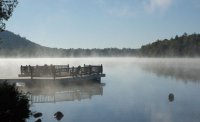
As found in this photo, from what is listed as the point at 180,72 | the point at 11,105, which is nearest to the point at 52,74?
the point at 11,105

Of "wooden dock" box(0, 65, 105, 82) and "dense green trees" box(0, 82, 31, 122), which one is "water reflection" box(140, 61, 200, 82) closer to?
"wooden dock" box(0, 65, 105, 82)

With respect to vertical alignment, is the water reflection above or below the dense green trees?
below

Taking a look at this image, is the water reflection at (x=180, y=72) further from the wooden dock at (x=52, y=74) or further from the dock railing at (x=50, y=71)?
the dock railing at (x=50, y=71)

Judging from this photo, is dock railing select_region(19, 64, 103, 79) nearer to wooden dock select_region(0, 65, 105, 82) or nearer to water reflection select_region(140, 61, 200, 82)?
wooden dock select_region(0, 65, 105, 82)

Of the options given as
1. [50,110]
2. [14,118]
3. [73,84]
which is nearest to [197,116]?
[50,110]

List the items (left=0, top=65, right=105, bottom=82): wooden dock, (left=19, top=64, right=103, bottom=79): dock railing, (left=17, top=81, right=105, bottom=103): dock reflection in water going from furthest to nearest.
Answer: (left=19, top=64, right=103, bottom=79): dock railing
(left=0, top=65, right=105, bottom=82): wooden dock
(left=17, top=81, right=105, bottom=103): dock reflection in water

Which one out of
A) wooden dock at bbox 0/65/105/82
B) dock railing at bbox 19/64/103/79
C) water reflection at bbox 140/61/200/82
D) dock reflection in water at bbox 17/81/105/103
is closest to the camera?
dock reflection in water at bbox 17/81/105/103

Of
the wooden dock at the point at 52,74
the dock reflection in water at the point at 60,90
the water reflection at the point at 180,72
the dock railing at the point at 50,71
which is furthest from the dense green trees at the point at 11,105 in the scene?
the water reflection at the point at 180,72

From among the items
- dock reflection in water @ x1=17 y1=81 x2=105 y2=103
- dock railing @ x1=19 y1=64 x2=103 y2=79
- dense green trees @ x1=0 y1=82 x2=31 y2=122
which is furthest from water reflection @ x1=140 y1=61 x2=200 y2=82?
dense green trees @ x1=0 y1=82 x2=31 y2=122

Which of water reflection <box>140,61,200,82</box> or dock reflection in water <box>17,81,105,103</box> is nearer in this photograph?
dock reflection in water <box>17,81,105,103</box>

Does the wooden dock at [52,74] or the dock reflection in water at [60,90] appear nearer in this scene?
the dock reflection in water at [60,90]

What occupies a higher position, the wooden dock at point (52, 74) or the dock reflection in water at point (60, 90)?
the wooden dock at point (52, 74)

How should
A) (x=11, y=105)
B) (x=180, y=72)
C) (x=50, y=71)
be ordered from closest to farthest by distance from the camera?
(x=11, y=105), (x=50, y=71), (x=180, y=72)

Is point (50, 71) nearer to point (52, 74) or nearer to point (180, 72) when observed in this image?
point (52, 74)
